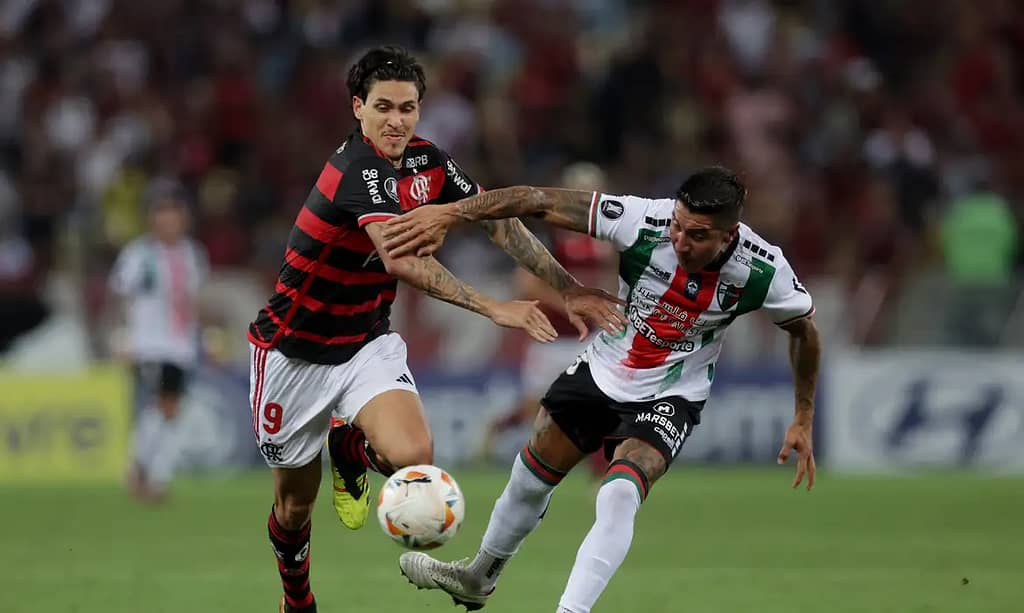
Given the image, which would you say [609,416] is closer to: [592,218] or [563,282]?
[563,282]

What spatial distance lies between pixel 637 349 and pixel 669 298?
28cm

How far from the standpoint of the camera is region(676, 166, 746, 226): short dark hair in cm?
670

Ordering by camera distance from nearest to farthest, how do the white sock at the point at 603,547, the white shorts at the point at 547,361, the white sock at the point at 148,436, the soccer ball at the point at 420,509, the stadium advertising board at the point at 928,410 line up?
the soccer ball at the point at 420,509 < the white sock at the point at 603,547 < the white shorts at the point at 547,361 < the white sock at the point at 148,436 < the stadium advertising board at the point at 928,410

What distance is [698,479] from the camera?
52.5 ft

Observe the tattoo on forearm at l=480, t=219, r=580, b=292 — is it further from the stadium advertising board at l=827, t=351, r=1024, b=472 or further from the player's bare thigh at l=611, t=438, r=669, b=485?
the stadium advertising board at l=827, t=351, r=1024, b=472

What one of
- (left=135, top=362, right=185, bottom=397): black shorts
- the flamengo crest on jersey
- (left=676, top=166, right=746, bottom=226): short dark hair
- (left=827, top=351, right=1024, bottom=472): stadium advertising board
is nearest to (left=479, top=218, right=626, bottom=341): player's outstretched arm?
the flamengo crest on jersey

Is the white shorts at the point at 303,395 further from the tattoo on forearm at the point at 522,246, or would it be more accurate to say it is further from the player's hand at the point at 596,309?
the player's hand at the point at 596,309

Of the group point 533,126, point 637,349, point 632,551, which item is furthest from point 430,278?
point 533,126

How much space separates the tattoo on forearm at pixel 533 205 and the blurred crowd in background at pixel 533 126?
8.85 meters

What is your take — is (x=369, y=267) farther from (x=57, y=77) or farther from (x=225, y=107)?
(x=57, y=77)

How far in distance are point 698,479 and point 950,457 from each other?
242cm

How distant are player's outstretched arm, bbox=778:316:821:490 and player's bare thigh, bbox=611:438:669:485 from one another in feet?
1.88

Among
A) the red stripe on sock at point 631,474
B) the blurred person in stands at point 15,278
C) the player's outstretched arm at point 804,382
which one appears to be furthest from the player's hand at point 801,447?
the blurred person in stands at point 15,278

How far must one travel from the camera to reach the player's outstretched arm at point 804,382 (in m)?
7.12
